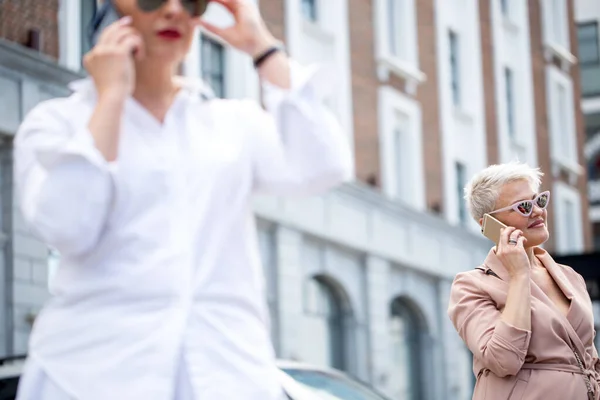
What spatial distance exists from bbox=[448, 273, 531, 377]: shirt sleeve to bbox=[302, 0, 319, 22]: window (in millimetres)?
16413

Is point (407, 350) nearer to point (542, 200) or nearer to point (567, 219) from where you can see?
point (567, 219)

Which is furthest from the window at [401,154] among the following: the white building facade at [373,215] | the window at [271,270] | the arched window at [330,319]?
the window at [271,270]

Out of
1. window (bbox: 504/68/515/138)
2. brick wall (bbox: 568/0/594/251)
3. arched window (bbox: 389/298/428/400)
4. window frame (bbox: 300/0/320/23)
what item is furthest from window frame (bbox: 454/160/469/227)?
brick wall (bbox: 568/0/594/251)

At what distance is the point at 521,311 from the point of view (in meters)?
3.99

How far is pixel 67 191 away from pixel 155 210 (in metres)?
0.18

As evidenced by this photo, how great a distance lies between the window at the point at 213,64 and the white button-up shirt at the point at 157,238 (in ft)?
48.8

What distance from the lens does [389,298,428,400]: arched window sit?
73.7ft

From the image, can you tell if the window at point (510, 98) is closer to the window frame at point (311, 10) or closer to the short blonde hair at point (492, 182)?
the window frame at point (311, 10)

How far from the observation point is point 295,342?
18.5 metres

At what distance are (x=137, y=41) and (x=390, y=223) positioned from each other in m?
19.8

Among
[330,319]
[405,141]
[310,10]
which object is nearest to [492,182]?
[330,319]

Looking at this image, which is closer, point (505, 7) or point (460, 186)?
point (460, 186)

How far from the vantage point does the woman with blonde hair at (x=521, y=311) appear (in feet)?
13.2

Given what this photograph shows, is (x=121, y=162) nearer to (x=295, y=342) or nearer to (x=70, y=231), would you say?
(x=70, y=231)
